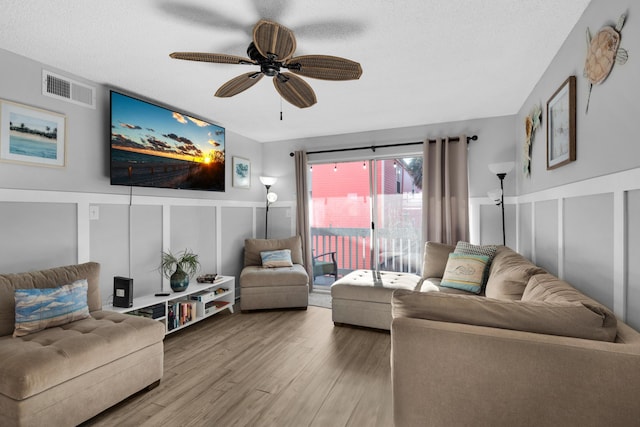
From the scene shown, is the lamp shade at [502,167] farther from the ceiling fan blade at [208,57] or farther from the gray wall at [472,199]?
the ceiling fan blade at [208,57]

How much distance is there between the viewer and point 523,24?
6.21 feet

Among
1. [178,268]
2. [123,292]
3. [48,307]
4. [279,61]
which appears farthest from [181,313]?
[279,61]

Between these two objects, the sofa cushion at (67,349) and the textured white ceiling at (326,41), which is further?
the textured white ceiling at (326,41)

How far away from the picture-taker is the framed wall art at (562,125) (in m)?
1.86

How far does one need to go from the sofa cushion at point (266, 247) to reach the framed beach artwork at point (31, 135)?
2341mm

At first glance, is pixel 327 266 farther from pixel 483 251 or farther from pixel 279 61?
pixel 279 61

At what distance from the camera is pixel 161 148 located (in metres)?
3.16

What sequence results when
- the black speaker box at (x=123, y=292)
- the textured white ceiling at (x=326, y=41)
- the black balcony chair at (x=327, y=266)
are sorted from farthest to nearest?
the black balcony chair at (x=327, y=266), the black speaker box at (x=123, y=292), the textured white ceiling at (x=326, y=41)

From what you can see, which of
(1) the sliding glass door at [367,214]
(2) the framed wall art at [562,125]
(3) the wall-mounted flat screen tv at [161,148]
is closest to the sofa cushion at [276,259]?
(1) the sliding glass door at [367,214]

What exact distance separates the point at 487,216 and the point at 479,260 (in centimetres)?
124

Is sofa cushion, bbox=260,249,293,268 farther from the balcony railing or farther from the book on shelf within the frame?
the book on shelf

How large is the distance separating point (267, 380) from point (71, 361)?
3.99 feet

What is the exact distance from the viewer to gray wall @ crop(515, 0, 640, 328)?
1303 millimetres

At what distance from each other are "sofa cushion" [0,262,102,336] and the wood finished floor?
0.81m
